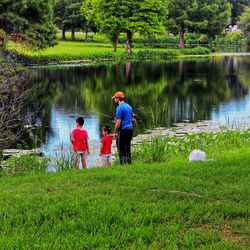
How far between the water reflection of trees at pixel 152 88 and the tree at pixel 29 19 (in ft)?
11.5

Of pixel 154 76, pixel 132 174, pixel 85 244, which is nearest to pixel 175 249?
pixel 85 244

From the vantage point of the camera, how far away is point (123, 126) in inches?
484

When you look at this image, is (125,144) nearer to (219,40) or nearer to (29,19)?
(29,19)

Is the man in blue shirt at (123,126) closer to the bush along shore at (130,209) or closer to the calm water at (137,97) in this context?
the calm water at (137,97)

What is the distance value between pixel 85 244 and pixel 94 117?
657 inches

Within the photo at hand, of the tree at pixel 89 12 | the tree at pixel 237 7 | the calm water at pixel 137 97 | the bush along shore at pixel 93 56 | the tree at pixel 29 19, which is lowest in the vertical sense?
the calm water at pixel 137 97

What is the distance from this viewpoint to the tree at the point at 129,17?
66938 millimetres

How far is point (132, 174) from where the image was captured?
9.21 meters

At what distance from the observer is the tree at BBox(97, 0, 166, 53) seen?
66.9m

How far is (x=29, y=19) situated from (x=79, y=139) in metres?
38.5

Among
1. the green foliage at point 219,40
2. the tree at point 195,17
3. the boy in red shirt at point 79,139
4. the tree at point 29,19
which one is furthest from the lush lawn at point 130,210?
the green foliage at point 219,40

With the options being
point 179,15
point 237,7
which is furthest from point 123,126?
point 237,7

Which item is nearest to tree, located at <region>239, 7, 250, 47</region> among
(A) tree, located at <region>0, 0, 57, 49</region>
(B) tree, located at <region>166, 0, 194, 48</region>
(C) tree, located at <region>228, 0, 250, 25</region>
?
(B) tree, located at <region>166, 0, 194, 48</region>

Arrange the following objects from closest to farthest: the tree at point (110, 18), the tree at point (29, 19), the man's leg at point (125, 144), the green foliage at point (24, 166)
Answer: the green foliage at point (24, 166), the man's leg at point (125, 144), the tree at point (29, 19), the tree at point (110, 18)
